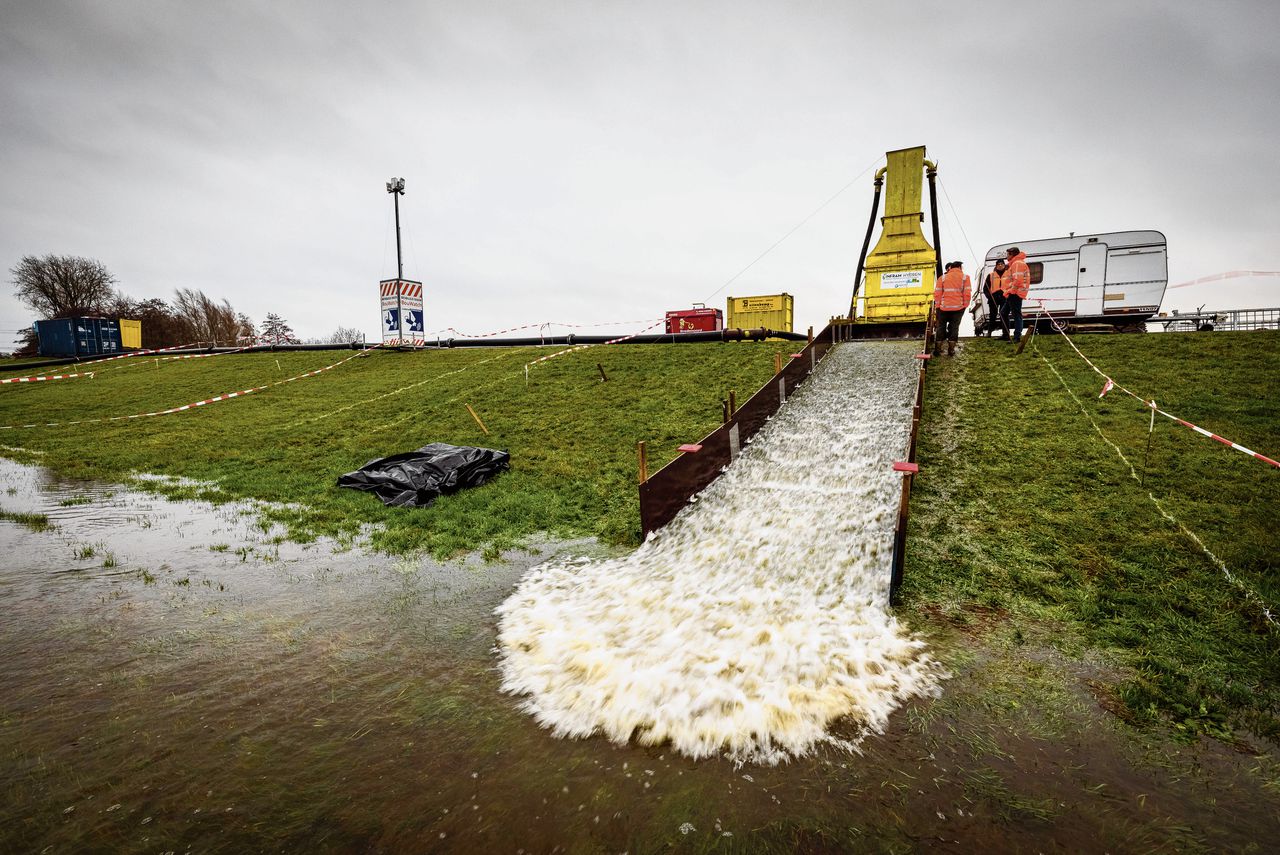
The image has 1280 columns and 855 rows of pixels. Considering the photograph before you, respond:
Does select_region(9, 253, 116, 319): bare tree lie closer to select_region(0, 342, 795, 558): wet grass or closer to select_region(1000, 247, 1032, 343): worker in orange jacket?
select_region(0, 342, 795, 558): wet grass

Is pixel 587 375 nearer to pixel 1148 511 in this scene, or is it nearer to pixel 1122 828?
pixel 1148 511

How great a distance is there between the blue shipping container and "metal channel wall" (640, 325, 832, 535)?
52.8 metres

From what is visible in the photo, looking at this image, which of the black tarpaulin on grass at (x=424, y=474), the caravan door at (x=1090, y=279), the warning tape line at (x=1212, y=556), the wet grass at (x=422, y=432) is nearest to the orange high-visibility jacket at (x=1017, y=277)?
the caravan door at (x=1090, y=279)

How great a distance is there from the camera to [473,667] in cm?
415

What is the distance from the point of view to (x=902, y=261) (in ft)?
53.7

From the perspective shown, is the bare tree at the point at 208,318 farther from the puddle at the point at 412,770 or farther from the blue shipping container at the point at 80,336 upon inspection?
the puddle at the point at 412,770

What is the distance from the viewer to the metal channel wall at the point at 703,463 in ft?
22.5

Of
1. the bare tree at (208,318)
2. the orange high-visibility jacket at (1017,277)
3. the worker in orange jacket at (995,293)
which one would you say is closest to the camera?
the orange high-visibility jacket at (1017,277)

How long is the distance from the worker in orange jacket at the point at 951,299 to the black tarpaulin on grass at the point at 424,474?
11064 mm

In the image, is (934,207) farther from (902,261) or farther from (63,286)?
(63,286)

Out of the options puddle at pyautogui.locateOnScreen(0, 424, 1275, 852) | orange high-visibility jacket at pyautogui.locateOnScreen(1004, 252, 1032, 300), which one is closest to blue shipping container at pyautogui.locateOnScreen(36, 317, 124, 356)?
puddle at pyautogui.locateOnScreen(0, 424, 1275, 852)

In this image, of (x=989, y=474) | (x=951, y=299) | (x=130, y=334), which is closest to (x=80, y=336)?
(x=130, y=334)

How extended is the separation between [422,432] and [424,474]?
410cm

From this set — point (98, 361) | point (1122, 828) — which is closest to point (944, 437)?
point (1122, 828)
